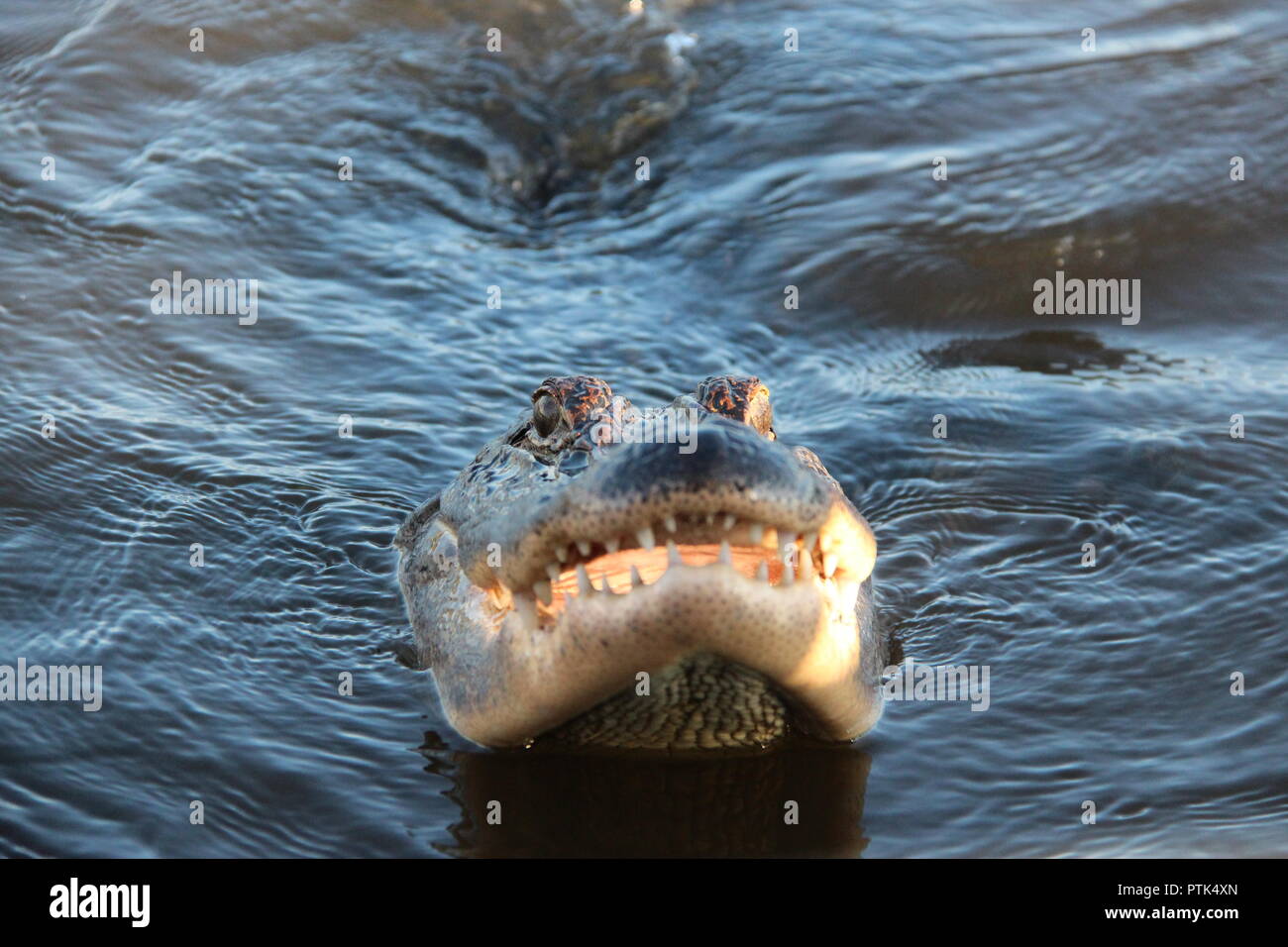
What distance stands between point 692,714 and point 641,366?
11.4 feet

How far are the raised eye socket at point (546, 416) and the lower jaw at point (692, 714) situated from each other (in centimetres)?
82

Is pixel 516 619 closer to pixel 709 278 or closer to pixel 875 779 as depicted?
pixel 875 779

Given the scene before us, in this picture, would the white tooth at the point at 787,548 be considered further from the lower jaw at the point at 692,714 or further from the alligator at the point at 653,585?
the lower jaw at the point at 692,714

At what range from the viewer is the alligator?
3566 millimetres

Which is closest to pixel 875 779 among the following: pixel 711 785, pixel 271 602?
pixel 711 785

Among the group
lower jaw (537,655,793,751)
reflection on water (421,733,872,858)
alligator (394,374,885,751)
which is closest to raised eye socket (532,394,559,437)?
alligator (394,374,885,751)

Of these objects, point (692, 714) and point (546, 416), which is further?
point (546, 416)

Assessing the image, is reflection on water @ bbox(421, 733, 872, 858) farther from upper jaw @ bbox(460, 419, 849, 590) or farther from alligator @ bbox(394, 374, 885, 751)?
upper jaw @ bbox(460, 419, 849, 590)

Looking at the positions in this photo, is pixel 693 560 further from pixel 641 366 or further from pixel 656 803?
pixel 641 366

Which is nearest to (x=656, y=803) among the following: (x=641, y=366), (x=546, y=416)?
(x=546, y=416)

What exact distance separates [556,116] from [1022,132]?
3.04 m

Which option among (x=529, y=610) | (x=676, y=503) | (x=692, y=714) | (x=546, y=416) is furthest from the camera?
(x=546, y=416)

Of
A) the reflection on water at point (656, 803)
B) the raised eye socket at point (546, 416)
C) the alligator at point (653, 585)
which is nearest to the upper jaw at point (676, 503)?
the alligator at point (653, 585)

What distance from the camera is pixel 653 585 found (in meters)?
3.57
